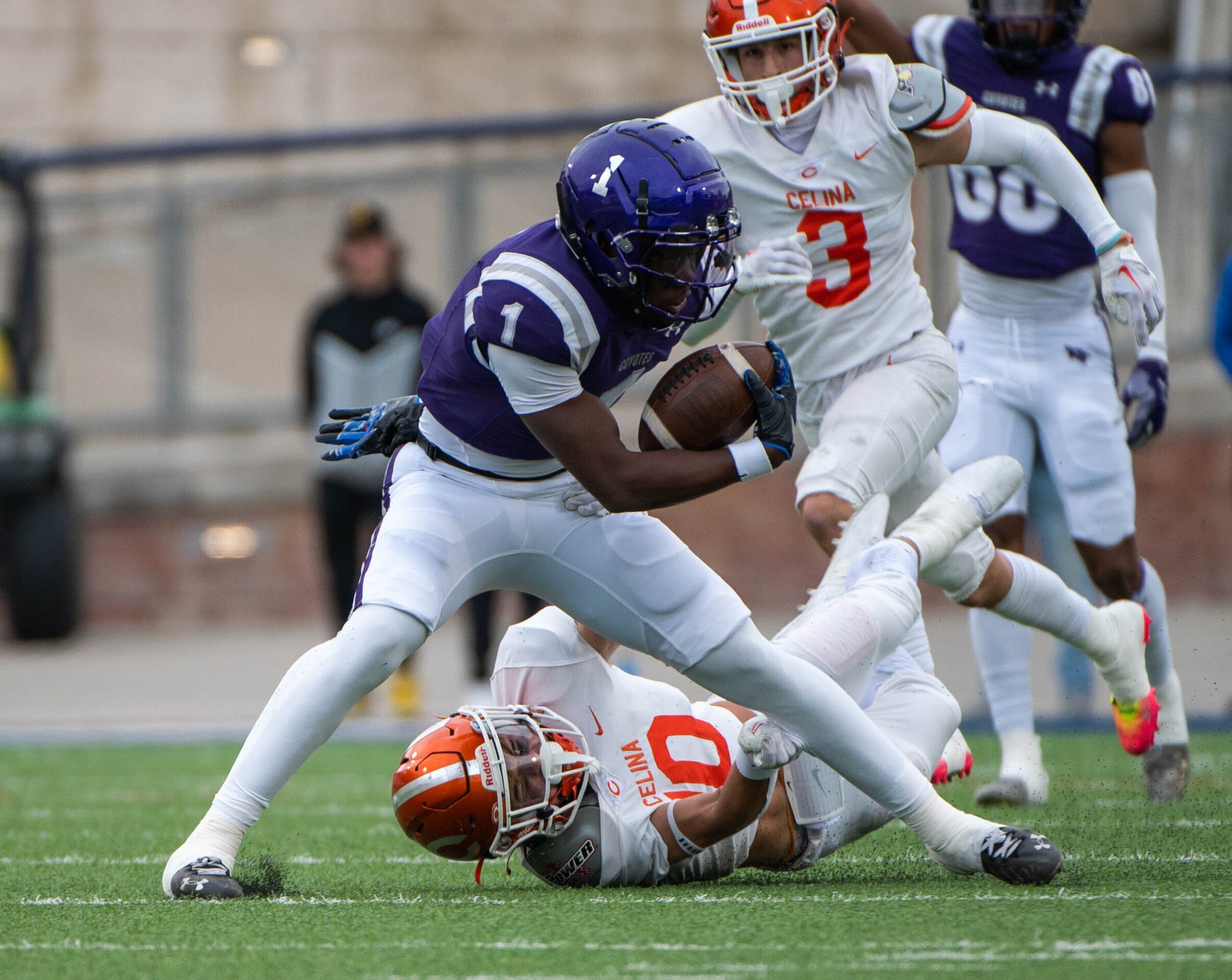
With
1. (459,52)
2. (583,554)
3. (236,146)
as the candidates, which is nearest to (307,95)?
(459,52)

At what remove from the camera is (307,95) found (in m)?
12.9

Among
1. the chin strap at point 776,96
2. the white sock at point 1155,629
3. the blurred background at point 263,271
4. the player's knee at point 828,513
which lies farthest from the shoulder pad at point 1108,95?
the blurred background at point 263,271

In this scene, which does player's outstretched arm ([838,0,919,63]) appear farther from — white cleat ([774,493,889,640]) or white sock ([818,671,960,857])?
white sock ([818,671,960,857])

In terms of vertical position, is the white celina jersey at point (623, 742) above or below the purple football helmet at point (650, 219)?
below

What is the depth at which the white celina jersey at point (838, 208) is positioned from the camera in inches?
170

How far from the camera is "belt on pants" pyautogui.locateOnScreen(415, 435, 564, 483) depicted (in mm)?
3588

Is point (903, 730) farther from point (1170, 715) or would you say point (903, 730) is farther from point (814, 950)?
point (1170, 715)

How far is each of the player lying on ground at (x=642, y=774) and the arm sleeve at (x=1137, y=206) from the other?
1.36m

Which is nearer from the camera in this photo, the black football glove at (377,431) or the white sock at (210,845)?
the white sock at (210,845)

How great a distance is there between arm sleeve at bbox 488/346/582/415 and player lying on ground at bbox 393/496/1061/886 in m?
0.61

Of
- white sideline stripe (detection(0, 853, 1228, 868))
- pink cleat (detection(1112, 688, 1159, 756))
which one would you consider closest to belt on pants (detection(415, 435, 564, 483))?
white sideline stripe (detection(0, 853, 1228, 868))

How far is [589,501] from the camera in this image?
3.55 meters

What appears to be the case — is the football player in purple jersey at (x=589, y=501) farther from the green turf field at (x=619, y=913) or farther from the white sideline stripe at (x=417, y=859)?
the white sideline stripe at (x=417, y=859)

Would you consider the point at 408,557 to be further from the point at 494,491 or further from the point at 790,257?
the point at 790,257
